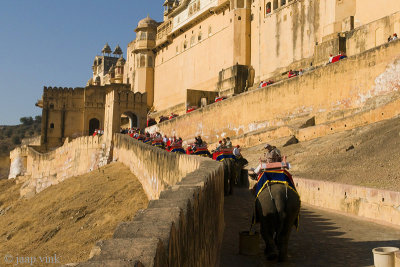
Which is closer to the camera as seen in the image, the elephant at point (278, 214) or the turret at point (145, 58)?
the elephant at point (278, 214)

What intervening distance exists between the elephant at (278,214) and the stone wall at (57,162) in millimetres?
23430

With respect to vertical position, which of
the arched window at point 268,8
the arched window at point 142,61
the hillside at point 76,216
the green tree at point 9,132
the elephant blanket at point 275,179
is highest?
the arched window at point 142,61

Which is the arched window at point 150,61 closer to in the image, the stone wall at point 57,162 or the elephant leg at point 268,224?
the stone wall at point 57,162

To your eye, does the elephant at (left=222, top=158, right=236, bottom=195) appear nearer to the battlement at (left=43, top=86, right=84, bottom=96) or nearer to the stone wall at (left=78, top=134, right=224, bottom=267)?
the stone wall at (left=78, top=134, right=224, bottom=267)

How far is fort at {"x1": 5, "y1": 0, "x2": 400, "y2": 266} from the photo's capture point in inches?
180

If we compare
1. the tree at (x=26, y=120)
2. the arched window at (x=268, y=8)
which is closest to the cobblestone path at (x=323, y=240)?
the arched window at (x=268, y=8)

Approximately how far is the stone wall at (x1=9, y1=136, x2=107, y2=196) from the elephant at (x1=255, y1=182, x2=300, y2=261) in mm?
23430

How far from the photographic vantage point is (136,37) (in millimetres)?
57000

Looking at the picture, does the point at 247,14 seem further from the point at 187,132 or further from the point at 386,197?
the point at 386,197

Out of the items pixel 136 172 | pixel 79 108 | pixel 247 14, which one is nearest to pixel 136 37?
pixel 79 108

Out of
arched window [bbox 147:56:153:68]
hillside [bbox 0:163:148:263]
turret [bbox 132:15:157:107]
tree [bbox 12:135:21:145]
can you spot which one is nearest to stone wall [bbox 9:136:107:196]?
hillside [bbox 0:163:148:263]

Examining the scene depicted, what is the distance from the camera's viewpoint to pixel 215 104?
28781 mm

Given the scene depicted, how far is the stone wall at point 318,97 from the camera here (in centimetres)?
1795

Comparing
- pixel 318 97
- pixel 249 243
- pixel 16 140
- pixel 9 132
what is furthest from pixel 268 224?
pixel 9 132
